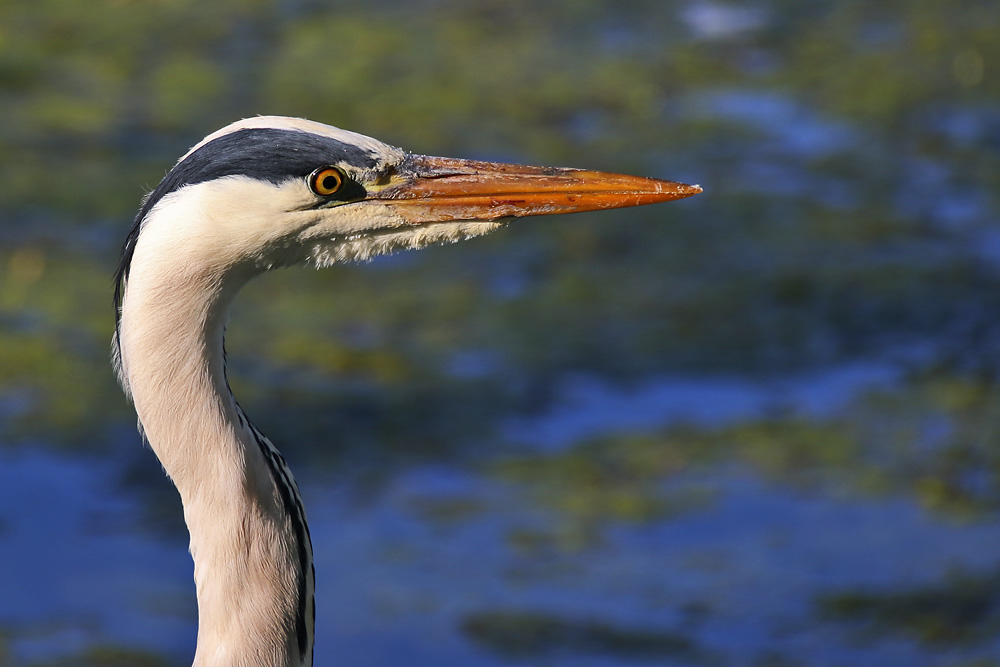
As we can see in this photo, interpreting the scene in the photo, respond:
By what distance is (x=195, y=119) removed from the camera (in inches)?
284

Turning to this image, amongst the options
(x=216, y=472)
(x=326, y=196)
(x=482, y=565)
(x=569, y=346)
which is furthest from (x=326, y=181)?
(x=569, y=346)

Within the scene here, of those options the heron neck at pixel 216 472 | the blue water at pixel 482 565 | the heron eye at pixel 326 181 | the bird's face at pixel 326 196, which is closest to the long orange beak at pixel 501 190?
the bird's face at pixel 326 196

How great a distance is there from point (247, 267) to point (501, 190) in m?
0.56

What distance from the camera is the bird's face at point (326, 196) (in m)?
2.50

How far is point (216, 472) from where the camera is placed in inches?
102

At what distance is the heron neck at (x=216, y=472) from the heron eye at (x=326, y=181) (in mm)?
238

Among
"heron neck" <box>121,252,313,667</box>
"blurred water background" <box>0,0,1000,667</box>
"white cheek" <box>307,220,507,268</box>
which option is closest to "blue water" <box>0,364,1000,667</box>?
"blurred water background" <box>0,0,1000,667</box>

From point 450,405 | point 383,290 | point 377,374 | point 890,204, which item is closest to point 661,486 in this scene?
point 450,405

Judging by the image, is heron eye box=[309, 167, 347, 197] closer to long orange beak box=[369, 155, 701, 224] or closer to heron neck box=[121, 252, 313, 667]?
long orange beak box=[369, 155, 701, 224]

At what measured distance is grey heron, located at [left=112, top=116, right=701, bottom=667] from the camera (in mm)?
2500

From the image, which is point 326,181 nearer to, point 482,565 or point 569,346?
point 482,565

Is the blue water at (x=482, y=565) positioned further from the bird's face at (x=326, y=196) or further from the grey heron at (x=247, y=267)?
the bird's face at (x=326, y=196)

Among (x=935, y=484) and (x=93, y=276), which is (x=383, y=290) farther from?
(x=935, y=484)

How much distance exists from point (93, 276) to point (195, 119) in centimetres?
144
